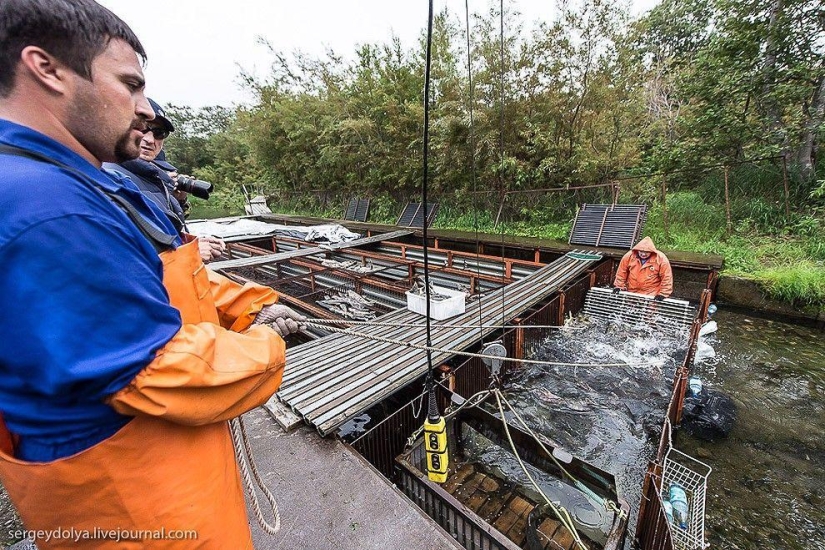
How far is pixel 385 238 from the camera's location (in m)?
7.84

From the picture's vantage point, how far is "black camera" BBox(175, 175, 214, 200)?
2.28m

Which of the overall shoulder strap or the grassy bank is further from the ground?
the overall shoulder strap

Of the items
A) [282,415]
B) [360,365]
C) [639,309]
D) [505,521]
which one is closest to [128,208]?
[282,415]

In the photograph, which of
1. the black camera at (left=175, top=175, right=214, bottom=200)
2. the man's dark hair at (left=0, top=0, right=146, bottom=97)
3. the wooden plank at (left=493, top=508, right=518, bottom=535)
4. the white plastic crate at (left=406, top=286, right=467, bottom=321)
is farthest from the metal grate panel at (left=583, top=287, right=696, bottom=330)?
the man's dark hair at (left=0, top=0, right=146, bottom=97)

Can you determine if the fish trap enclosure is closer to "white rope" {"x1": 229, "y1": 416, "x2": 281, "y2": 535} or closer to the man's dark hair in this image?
"white rope" {"x1": 229, "y1": 416, "x2": 281, "y2": 535}

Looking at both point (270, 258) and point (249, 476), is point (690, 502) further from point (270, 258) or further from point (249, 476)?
point (270, 258)

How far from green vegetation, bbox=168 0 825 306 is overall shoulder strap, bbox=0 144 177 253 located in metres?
3.66

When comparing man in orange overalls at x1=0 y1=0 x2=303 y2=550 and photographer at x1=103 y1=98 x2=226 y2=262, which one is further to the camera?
photographer at x1=103 y1=98 x2=226 y2=262

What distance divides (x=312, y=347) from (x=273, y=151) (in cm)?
1769

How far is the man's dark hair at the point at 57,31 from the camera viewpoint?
1.95 ft

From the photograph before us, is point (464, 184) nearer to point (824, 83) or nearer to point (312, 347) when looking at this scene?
point (824, 83)

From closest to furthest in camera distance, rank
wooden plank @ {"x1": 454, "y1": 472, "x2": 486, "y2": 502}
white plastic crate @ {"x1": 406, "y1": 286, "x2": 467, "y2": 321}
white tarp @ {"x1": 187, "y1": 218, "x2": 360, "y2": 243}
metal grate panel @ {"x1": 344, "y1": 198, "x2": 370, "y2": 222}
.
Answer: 1. wooden plank @ {"x1": 454, "y1": 472, "x2": 486, "y2": 502}
2. white plastic crate @ {"x1": 406, "y1": 286, "x2": 467, "y2": 321}
3. white tarp @ {"x1": 187, "y1": 218, "x2": 360, "y2": 243}
4. metal grate panel @ {"x1": 344, "y1": 198, "x2": 370, "y2": 222}

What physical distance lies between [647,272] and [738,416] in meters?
2.14

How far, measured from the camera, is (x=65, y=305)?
0.55m
